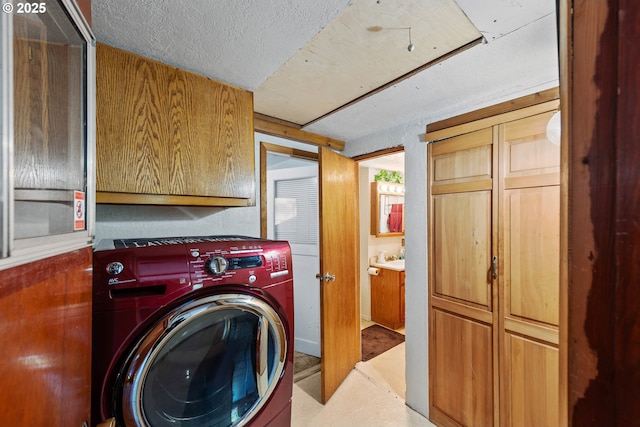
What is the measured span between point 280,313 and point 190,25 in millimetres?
1131

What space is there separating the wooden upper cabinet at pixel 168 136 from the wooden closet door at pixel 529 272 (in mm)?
1398

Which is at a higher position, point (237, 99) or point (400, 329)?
point (237, 99)

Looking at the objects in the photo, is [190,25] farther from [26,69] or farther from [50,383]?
[50,383]

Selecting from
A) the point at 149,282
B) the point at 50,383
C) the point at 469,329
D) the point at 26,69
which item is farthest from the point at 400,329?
the point at 26,69

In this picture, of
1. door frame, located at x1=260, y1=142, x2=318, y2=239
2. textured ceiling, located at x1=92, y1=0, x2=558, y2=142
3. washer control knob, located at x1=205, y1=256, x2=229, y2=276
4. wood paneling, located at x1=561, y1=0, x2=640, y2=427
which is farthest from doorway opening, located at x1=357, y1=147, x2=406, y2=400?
wood paneling, located at x1=561, y1=0, x2=640, y2=427

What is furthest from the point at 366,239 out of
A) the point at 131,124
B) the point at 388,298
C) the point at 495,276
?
the point at 131,124

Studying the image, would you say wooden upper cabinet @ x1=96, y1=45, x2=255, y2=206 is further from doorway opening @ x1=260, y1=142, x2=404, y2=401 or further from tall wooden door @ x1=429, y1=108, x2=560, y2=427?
tall wooden door @ x1=429, y1=108, x2=560, y2=427

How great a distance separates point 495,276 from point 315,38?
1507mm

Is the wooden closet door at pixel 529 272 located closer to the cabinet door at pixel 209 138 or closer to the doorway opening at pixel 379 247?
the cabinet door at pixel 209 138

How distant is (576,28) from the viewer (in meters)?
0.32

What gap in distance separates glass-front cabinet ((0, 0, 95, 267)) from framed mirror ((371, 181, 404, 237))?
298 centimetres

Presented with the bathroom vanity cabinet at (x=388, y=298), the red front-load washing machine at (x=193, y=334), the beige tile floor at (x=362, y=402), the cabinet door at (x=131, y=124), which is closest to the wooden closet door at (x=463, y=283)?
the beige tile floor at (x=362, y=402)

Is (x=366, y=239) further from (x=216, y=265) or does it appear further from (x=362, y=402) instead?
(x=216, y=265)

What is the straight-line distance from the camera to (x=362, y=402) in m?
1.89
